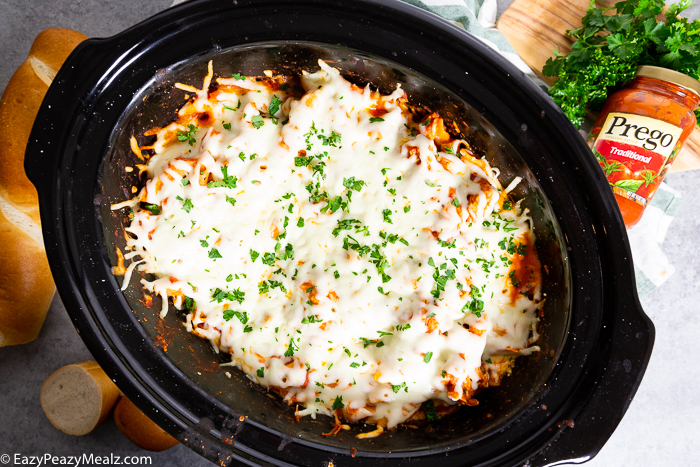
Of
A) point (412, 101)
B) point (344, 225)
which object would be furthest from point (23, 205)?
point (412, 101)

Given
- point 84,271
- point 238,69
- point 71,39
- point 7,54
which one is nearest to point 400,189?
point 238,69

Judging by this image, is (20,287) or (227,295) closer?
(227,295)

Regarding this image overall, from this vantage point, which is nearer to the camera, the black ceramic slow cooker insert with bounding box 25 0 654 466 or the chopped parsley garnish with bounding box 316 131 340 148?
the black ceramic slow cooker insert with bounding box 25 0 654 466

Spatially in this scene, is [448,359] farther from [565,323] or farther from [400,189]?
[400,189]

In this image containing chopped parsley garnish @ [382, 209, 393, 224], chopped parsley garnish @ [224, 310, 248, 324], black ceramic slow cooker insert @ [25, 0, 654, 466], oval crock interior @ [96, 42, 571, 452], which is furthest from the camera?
chopped parsley garnish @ [224, 310, 248, 324]

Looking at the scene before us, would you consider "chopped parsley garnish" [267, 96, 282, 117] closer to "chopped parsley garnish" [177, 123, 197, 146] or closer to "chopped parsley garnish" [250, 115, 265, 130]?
"chopped parsley garnish" [250, 115, 265, 130]

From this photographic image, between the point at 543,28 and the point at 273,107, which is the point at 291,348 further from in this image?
the point at 543,28

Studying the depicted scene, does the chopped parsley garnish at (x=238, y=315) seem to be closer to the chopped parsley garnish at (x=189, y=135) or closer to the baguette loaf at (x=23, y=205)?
the chopped parsley garnish at (x=189, y=135)

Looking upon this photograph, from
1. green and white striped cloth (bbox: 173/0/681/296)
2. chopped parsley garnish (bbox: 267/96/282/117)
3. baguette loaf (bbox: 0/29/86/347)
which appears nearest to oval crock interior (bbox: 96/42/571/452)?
chopped parsley garnish (bbox: 267/96/282/117)
